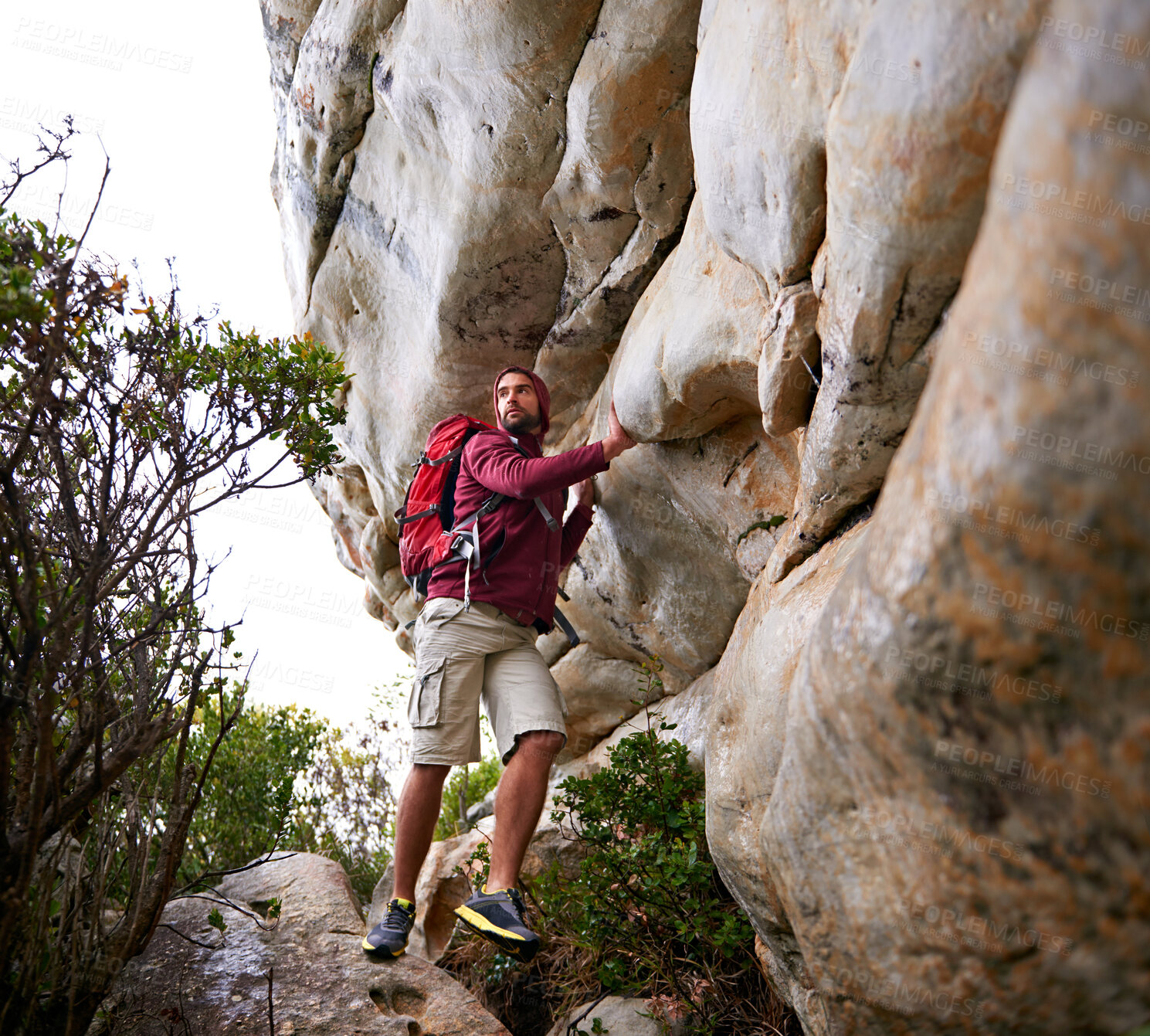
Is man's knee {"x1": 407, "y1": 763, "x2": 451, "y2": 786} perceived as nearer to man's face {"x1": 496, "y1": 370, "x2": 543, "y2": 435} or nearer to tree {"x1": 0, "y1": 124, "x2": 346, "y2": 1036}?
tree {"x1": 0, "y1": 124, "x2": 346, "y2": 1036}

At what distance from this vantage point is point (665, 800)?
17.9ft

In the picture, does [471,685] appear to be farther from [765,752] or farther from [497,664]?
[765,752]

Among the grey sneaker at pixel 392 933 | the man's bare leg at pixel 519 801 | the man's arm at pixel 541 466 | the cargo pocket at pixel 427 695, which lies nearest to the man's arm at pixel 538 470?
the man's arm at pixel 541 466

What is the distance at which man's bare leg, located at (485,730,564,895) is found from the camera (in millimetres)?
4723

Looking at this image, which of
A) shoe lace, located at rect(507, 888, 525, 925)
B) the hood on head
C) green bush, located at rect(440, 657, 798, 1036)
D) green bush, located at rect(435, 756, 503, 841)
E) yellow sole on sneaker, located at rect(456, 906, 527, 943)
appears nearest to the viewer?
yellow sole on sneaker, located at rect(456, 906, 527, 943)

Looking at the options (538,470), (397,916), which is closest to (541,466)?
(538,470)

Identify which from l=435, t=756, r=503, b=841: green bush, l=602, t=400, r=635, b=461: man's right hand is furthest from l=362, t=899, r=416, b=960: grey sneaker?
l=435, t=756, r=503, b=841: green bush

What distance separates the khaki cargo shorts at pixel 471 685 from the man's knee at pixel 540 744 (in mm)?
35

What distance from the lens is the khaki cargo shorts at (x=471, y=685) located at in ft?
16.8

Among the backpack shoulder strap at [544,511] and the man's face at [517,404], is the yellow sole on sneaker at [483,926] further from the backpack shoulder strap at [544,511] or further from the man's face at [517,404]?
the man's face at [517,404]

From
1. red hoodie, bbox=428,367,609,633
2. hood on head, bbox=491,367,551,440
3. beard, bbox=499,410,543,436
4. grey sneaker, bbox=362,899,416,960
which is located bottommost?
grey sneaker, bbox=362,899,416,960

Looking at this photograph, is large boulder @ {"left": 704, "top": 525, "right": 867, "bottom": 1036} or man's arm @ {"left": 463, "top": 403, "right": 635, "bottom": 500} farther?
man's arm @ {"left": 463, "top": 403, "right": 635, "bottom": 500}

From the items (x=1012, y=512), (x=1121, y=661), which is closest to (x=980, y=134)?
(x=1012, y=512)

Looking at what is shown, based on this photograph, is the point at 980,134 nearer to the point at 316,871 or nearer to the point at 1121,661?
the point at 1121,661
